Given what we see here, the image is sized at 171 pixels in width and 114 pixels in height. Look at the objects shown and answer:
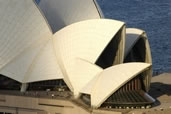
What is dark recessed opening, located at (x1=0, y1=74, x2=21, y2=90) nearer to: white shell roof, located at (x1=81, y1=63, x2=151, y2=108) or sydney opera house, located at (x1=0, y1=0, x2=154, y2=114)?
sydney opera house, located at (x1=0, y1=0, x2=154, y2=114)

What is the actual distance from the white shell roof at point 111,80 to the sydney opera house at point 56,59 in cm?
16

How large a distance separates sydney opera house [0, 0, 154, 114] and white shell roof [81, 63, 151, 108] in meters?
0.16

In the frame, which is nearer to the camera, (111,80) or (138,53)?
(111,80)

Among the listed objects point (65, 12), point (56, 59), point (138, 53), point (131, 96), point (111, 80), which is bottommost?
point (131, 96)

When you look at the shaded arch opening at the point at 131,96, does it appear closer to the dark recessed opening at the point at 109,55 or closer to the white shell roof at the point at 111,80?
the white shell roof at the point at 111,80

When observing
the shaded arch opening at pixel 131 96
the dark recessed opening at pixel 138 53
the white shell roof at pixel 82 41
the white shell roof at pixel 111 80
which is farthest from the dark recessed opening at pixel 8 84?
the dark recessed opening at pixel 138 53

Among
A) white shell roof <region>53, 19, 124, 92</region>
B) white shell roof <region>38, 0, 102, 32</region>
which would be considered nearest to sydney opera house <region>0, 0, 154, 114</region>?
white shell roof <region>53, 19, 124, 92</region>

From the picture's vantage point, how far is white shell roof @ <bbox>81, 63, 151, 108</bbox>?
145ft

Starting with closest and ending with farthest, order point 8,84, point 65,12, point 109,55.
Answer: point 109,55
point 8,84
point 65,12

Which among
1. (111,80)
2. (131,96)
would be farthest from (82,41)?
(131,96)

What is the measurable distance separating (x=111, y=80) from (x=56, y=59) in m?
6.60

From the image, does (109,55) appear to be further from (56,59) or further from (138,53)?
(56,59)

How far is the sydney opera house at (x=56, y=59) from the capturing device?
1836 inches

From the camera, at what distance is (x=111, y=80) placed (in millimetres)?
44375
